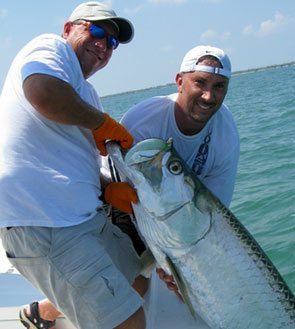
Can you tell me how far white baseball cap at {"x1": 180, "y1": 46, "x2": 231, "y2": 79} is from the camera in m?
3.48

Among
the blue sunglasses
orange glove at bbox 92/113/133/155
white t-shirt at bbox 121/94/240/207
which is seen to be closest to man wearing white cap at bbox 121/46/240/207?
white t-shirt at bbox 121/94/240/207

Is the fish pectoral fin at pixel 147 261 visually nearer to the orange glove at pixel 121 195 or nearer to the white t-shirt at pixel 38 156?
the orange glove at pixel 121 195

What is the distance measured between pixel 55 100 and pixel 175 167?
0.80 meters

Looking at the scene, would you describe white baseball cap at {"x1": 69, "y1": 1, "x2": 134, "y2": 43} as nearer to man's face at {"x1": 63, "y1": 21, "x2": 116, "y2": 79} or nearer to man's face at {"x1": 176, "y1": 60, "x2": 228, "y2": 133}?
man's face at {"x1": 63, "y1": 21, "x2": 116, "y2": 79}

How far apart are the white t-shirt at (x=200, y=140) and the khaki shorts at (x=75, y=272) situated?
1.12m

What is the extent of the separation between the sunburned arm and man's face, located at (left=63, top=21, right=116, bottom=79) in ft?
1.49

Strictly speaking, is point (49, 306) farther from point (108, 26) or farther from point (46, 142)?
point (108, 26)

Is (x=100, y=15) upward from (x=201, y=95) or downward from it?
upward

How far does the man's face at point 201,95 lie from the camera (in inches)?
137

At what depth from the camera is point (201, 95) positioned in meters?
3.50

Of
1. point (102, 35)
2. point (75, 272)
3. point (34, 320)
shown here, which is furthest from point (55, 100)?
point (34, 320)

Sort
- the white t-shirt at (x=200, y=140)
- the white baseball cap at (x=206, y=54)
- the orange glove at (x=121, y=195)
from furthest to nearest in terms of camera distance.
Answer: the white t-shirt at (x=200, y=140) < the white baseball cap at (x=206, y=54) < the orange glove at (x=121, y=195)

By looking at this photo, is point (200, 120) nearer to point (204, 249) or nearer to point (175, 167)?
point (175, 167)

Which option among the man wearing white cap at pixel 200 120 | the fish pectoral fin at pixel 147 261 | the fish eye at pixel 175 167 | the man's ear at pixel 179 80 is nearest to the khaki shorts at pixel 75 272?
the fish pectoral fin at pixel 147 261
